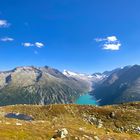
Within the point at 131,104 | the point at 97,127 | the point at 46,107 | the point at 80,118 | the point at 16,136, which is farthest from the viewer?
the point at 131,104

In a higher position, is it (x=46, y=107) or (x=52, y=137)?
(x=46, y=107)

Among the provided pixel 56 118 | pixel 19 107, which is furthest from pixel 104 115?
pixel 19 107

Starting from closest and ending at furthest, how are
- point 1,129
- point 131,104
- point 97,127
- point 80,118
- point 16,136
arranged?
point 16,136 → point 1,129 → point 97,127 → point 80,118 → point 131,104

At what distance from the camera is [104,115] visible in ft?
301

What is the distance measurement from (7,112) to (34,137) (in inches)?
1880

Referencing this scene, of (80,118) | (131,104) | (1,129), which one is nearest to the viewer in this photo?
(1,129)

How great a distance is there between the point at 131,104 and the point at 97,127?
1242 inches

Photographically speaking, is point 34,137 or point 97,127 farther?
point 97,127

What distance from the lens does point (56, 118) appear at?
87188 millimetres

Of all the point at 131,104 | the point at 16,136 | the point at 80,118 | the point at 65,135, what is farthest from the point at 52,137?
the point at 131,104

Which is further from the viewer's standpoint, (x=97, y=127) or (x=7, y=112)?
(x=7, y=112)

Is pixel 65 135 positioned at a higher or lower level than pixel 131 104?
lower

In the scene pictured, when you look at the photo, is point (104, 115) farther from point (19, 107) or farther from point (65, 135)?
point (65, 135)

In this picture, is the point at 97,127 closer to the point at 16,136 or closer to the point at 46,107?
the point at 46,107
